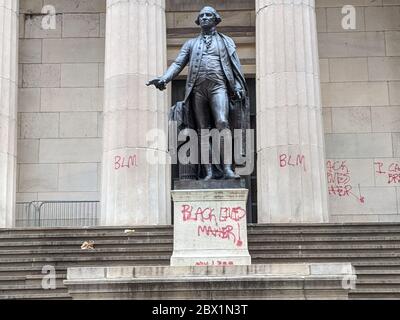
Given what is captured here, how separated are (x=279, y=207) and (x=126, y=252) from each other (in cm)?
467

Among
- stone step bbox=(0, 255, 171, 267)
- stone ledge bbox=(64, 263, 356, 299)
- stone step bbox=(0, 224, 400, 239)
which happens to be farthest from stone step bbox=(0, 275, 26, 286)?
stone ledge bbox=(64, 263, 356, 299)

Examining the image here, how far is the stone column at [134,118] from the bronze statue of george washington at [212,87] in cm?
853

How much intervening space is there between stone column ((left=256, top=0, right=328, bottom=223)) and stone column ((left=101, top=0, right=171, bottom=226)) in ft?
8.97

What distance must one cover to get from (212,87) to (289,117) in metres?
9.00

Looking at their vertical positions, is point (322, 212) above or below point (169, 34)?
below

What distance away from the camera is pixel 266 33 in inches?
795

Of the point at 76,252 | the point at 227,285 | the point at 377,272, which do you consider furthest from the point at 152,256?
the point at 227,285

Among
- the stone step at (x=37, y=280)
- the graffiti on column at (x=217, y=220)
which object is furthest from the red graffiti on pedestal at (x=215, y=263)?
the stone step at (x=37, y=280)

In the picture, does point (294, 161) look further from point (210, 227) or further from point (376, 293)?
point (210, 227)

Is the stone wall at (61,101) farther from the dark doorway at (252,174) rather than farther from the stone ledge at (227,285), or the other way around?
the stone ledge at (227,285)

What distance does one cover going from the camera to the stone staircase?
15.3m

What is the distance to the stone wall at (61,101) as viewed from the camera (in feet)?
78.2
